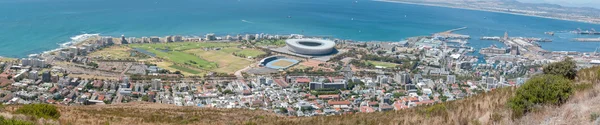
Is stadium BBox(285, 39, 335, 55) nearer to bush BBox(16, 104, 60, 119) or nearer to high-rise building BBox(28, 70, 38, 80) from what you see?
high-rise building BBox(28, 70, 38, 80)

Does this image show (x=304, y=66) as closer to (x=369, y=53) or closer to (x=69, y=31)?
(x=369, y=53)

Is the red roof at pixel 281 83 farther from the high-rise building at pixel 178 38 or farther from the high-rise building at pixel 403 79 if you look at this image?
the high-rise building at pixel 178 38

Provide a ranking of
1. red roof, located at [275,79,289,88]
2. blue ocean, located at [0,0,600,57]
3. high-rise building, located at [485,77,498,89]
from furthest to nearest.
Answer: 1. blue ocean, located at [0,0,600,57]
2. high-rise building, located at [485,77,498,89]
3. red roof, located at [275,79,289,88]

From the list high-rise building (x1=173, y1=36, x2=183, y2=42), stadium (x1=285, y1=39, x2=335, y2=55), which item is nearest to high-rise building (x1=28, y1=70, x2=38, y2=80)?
high-rise building (x1=173, y1=36, x2=183, y2=42)

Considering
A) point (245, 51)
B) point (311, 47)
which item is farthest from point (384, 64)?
point (245, 51)

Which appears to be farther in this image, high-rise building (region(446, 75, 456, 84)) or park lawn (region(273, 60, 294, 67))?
park lawn (region(273, 60, 294, 67))

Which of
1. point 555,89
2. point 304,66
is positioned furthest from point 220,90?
point 555,89

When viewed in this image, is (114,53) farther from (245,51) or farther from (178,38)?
(245,51)
